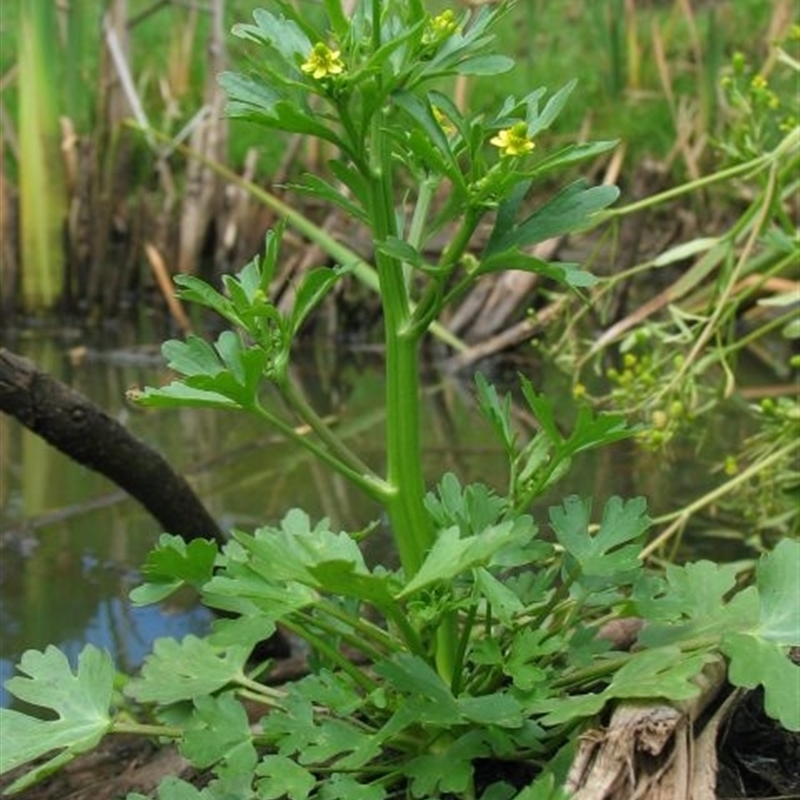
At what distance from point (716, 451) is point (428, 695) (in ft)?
6.56

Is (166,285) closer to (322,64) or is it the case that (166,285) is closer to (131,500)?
(131,500)

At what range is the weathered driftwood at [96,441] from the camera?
1.59 metres

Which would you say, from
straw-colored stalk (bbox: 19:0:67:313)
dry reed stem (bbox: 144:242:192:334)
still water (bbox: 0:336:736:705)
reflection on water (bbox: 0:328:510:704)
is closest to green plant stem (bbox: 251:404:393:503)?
still water (bbox: 0:336:736:705)

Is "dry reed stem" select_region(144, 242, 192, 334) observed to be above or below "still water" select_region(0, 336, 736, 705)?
above

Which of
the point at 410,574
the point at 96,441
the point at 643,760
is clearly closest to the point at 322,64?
the point at 410,574

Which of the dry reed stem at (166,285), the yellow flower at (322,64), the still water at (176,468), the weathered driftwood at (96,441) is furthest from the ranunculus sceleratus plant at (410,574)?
the dry reed stem at (166,285)

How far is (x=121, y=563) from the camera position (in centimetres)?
229

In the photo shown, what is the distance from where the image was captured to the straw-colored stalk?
13.5 ft

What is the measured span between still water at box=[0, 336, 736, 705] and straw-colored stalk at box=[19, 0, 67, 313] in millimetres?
579

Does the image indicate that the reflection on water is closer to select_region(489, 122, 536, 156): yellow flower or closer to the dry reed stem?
the dry reed stem

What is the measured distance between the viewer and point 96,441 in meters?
1.68

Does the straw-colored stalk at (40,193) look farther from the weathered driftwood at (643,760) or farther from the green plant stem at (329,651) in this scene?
the weathered driftwood at (643,760)

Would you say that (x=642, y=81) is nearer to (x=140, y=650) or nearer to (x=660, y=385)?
(x=660, y=385)

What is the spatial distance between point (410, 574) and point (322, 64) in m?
0.39
